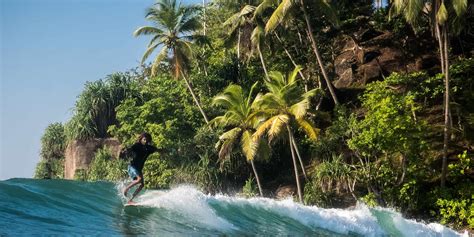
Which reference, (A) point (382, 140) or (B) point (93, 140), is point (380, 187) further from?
(B) point (93, 140)

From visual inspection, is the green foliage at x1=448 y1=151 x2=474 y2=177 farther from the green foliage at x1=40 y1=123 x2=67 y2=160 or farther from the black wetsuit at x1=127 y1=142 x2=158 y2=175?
the green foliage at x1=40 y1=123 x2=67 y2=160

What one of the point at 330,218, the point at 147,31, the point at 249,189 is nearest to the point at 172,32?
the point at 147,31

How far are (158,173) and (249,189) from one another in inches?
227

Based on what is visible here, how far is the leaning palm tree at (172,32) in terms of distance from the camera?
2986cm

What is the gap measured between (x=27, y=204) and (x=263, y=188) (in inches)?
726

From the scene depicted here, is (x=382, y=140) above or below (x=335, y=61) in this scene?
below

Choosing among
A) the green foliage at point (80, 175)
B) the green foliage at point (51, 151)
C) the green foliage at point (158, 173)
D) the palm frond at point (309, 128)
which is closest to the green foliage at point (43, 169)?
the green foliage at point (51, 151)

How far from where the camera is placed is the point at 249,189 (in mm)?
27828

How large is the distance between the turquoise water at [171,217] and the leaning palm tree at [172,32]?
1500cm

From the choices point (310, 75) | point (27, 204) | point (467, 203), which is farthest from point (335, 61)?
point (27, 204)

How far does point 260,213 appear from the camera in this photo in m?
14.6

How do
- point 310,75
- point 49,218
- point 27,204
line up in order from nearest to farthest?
point 49,218
point 27,204
point 310,75

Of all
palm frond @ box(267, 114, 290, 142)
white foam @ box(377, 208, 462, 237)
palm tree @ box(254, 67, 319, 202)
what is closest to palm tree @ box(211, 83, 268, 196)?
palm tree @ box(254, 67, 319, 202)

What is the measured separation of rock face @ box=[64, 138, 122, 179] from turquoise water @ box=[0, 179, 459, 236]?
20651mm
